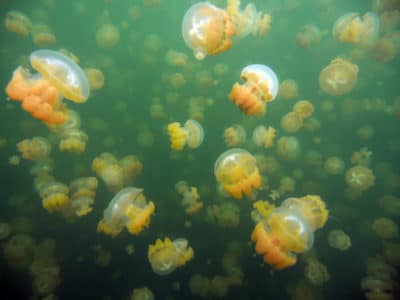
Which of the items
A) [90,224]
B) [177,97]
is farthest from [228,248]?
Result: [177,97]

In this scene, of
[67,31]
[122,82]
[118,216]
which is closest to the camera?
[118,216]

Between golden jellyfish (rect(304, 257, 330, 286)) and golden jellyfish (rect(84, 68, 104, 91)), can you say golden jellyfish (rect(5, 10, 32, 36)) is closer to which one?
golden jellyfish (rect(84, 68, 104, 91))

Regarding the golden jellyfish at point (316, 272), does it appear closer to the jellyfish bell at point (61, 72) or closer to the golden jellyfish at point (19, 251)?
the jellyfish bell at point (61, 72)

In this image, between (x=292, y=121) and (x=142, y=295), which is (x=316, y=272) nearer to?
(x=292, y=121)

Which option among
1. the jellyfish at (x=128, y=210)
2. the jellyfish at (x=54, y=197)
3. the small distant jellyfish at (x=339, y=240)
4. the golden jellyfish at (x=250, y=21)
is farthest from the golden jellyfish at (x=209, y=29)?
the small distant jellyfish at (x=339, y=240)

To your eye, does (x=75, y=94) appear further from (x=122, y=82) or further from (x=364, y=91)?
(x=364, y=91)

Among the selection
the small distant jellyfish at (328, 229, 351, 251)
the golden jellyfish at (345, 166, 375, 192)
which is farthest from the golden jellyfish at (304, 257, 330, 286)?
the golden jellyfish at (345, 166, 375, 192)
